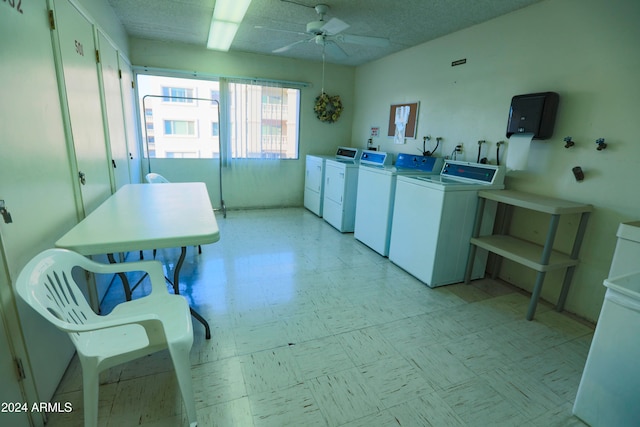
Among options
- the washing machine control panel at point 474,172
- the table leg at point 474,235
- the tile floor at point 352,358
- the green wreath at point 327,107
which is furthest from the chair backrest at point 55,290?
the green wreath at point 327,107

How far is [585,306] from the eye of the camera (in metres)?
2.40

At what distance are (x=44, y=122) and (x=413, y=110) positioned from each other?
3.70m

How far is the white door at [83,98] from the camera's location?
5.97 feet

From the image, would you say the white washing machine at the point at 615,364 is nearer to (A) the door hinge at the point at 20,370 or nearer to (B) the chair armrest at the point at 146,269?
(B) the chair armrest at the point at 146,269

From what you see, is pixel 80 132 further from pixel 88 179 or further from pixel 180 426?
pixel 180 426

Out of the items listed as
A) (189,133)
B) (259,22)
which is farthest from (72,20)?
(189,133)

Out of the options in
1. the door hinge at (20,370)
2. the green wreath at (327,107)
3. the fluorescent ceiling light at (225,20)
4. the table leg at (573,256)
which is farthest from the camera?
the green wreath at (327,107)

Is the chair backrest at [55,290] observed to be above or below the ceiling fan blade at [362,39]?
below

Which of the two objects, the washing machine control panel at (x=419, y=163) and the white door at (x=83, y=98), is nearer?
the white door at (x=83, y=98)

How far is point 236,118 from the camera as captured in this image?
484 cm

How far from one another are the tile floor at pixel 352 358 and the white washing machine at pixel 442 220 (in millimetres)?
169

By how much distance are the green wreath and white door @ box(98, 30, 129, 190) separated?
293cm

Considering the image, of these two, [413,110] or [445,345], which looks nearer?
[445,345]

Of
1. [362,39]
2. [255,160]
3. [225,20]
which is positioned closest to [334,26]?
[362,39]
